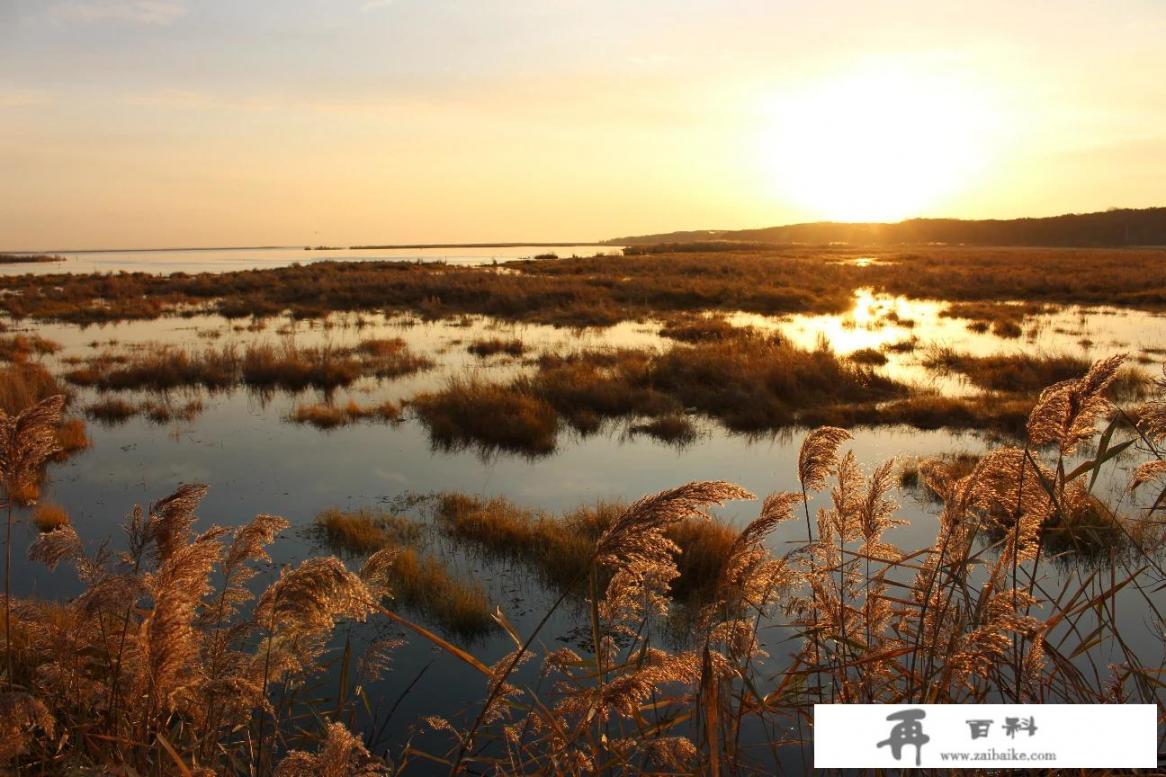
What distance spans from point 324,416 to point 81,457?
11.0ft

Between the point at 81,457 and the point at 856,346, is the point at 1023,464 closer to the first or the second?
the point at 81,457

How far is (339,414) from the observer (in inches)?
507

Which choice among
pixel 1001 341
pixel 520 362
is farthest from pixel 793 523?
pixel 1001 341

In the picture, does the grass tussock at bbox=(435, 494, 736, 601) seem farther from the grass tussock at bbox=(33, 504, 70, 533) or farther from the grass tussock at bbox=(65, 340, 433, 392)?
the grass tussock at bbox=(65, 340, 433, 392)

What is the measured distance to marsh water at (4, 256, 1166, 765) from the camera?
18.5ft

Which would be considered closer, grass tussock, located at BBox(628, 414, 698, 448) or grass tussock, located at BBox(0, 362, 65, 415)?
grass tussock, located at BBox(628, 414, 698, 448)

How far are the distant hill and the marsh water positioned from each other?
420 feet

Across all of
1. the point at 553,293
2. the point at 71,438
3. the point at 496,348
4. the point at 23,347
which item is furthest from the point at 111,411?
Answer: the point at 553,293

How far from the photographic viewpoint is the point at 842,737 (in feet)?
→ 8.40

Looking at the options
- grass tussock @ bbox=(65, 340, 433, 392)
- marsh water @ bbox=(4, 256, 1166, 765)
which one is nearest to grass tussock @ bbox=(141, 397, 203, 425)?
marsh water @ bbox=(4, 256, 1166, 765)

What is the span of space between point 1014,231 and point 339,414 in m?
152

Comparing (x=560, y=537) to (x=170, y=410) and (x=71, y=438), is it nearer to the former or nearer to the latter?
(x=71, y=438)

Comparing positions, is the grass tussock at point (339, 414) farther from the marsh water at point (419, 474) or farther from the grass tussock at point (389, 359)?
the grass tussock at point (389, 359)

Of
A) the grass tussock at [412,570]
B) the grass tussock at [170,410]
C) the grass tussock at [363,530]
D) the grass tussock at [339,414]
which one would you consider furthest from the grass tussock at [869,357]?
the grass tussock at [170,410]
